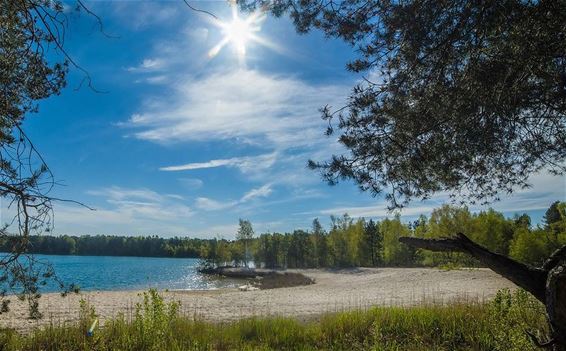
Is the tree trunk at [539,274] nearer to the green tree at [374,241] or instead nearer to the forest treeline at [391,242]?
the forest treeline at [391,242]

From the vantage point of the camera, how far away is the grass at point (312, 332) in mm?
6949

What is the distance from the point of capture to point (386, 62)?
537 centimetres

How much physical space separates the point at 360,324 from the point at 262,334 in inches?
90.2

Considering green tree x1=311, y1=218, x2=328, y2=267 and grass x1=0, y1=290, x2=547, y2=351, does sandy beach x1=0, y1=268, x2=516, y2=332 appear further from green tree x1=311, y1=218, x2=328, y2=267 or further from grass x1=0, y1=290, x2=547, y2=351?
green tree x1=311, y1=218, x2=328, y2=267

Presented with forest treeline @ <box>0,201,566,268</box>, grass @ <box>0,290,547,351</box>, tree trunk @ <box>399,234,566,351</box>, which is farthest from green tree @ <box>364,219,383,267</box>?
tree trunk @ <box>399,234,566,351</box>

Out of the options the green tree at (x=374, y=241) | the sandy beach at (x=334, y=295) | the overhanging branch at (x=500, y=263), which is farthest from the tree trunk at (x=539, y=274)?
the green tree at (x=374, y=241)

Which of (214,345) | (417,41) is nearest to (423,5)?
(417,41)

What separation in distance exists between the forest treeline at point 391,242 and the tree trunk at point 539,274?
2241 centimetres

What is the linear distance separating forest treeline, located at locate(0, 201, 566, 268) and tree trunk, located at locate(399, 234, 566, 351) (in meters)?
22.4

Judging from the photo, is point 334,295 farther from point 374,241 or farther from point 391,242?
point 374,241

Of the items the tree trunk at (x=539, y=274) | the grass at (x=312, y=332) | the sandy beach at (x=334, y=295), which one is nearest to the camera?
the tree trunk at (x=539, y=274)

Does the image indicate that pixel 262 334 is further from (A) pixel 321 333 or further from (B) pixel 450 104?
(B) pixel 450 104

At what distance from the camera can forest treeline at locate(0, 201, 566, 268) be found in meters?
35.1

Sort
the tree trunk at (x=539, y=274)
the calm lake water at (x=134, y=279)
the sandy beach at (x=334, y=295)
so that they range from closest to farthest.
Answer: the tree trunk at (x=539, y=274)
the sandy beach at (x=334, y=295)
the calm lake water at (x=134, y=279)
